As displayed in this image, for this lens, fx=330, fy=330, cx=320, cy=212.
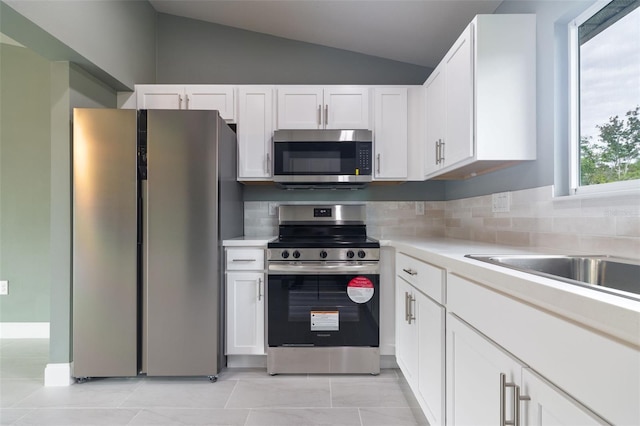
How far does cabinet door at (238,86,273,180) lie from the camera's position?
276 cm

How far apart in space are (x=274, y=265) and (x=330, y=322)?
0.57 meters

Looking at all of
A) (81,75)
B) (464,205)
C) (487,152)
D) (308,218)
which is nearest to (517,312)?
(487,152)

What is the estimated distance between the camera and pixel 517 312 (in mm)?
860

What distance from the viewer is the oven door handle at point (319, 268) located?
7.73 feet

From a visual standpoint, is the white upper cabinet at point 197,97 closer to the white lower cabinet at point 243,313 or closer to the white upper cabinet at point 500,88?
the white lower cabinet at point 243,313

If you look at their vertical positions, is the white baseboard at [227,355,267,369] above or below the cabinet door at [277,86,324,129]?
below

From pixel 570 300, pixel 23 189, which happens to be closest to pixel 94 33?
pixel 23 189

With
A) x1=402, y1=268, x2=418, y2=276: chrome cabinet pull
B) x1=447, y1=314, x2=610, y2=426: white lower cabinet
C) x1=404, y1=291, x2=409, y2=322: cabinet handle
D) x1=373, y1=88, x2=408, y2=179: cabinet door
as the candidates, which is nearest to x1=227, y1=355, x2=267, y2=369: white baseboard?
x1=404, y1=291, x2=409, y2=322: cabinet handle

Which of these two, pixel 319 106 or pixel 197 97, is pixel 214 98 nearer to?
pixel 197 97

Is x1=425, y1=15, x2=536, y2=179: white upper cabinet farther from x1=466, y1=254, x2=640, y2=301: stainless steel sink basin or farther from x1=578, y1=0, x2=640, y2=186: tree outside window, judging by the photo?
x1=466, y1=254, x2=640, y2=301: stainless steel sink basin

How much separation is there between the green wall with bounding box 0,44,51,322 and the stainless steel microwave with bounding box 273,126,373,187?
229 centimetres

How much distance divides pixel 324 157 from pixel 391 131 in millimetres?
623

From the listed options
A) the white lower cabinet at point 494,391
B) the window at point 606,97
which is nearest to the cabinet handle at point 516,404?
the white lower cabinet at point 494,391

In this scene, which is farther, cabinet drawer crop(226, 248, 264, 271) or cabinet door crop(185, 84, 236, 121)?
cabinet door crop(185, 84, 236, 121)
